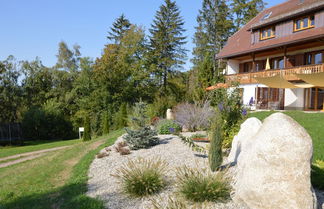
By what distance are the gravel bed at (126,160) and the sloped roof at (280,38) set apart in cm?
1422

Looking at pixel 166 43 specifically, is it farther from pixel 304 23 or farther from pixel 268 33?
pixel 304 23

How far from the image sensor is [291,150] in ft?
11.9

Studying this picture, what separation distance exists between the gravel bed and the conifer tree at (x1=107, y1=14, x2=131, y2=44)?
30.4 m

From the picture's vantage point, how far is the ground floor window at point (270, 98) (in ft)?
61.4

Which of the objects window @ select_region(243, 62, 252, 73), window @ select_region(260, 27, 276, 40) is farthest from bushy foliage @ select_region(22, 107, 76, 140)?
window @ select_region(260, 27, 276, 40)

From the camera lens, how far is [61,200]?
16.9ft

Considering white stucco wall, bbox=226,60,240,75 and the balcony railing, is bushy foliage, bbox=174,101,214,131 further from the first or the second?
white stucco wall, bbox=226,60,240,75

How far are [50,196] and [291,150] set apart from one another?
492 cm

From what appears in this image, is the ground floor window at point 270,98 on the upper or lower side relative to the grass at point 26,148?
upper


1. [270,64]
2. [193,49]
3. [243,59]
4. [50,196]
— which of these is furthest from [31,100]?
[50,196]

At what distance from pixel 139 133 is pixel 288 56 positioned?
682 inches

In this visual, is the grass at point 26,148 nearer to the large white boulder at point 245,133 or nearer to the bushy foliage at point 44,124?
the bushy foliage at point 44,124

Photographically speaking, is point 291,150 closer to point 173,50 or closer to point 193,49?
point 173,50

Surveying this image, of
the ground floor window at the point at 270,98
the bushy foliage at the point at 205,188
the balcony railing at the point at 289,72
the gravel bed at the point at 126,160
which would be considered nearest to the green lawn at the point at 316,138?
the bushy foliage at the point at 205,188
